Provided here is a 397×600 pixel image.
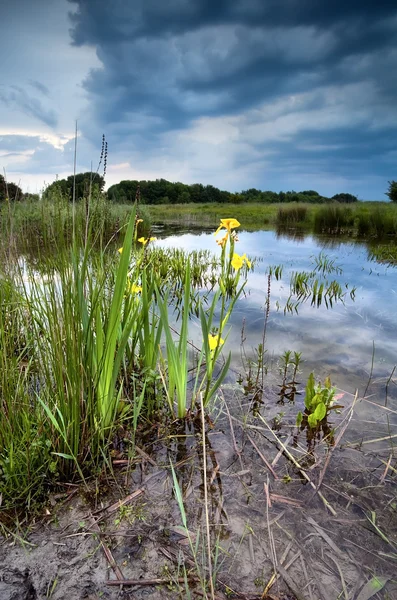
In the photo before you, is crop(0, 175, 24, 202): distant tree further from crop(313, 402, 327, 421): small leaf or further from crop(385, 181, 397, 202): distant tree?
crop(385, 181, 397, 202): distant tree

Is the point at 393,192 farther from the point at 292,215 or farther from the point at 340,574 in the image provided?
the point at 340,574

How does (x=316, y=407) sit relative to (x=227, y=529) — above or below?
above

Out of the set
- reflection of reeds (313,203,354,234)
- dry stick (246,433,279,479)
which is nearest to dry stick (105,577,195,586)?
dry stick (246,433,279,479)

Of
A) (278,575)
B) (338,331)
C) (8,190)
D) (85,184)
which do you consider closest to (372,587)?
(278,575)

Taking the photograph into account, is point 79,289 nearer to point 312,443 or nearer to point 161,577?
point 161,577

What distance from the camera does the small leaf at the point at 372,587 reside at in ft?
3.80

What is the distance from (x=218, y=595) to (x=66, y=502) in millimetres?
767

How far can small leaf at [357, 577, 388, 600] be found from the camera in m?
1.16

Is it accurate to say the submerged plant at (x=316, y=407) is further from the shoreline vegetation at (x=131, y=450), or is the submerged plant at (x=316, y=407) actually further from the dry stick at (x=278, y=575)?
the dry stick at (x=278, y=575)

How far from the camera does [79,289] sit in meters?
1.48

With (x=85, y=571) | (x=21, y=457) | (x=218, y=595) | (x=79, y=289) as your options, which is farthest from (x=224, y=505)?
(x=79, y=289)

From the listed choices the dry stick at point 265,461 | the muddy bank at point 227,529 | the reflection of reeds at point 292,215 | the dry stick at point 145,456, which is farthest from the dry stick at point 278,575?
the reflection of reeds at point 292,215

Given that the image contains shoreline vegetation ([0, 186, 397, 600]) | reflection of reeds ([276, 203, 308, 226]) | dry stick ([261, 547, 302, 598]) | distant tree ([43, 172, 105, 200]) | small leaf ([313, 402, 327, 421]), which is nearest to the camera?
dry stick ([261, 547, 302, 598])

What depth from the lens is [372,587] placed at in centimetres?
119
